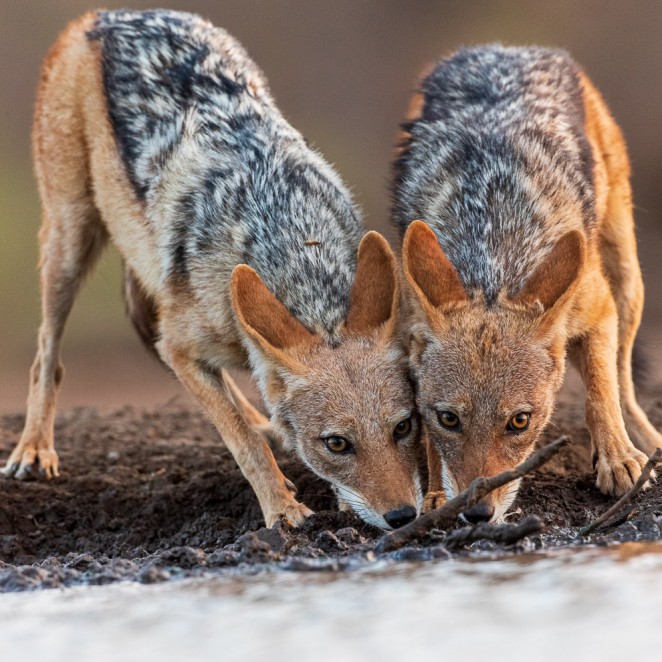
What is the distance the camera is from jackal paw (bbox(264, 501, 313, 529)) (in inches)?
206

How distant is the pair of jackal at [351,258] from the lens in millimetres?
4949

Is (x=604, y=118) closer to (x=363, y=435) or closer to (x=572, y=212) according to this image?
(x=572, y=212)

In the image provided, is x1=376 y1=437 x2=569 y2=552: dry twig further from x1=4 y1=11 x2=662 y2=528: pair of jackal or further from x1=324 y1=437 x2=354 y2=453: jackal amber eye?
x1=324 y1=437 x2=354 y2=453: jackal amber eye

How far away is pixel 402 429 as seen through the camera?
498 cm

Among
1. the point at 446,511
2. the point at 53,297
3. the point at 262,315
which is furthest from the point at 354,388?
the point at 53,297

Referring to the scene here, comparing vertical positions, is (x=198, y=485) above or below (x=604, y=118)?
below

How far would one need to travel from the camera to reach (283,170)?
6074 millimetres

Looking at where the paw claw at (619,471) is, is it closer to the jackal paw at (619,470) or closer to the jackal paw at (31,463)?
the jackal paw at (619,470)

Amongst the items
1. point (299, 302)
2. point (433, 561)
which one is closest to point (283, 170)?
point (299, 302)

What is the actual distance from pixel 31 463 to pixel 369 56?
12765 mm

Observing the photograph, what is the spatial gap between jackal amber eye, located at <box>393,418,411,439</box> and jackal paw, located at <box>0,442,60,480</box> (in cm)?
282

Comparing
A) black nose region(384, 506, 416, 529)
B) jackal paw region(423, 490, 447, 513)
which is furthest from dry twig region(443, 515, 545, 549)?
jackal paw region(423, 490, 447, 513)

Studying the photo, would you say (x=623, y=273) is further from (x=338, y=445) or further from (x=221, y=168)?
(x=338, y=445)

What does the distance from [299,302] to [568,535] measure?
1708mm
